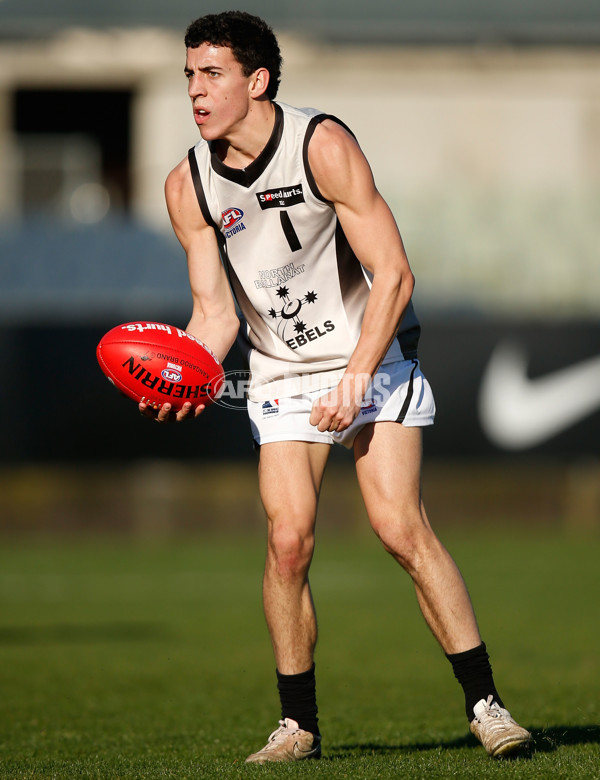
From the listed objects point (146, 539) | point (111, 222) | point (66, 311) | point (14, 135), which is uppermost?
point (14, 135)

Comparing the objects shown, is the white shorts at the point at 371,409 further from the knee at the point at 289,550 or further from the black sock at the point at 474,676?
the black sock at the point at 474,676

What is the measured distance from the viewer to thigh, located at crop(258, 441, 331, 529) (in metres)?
4.50

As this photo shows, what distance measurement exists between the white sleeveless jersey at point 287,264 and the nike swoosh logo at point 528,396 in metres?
8.93

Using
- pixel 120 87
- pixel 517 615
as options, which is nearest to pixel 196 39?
pixel 517 615

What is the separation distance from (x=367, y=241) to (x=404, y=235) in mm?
11705

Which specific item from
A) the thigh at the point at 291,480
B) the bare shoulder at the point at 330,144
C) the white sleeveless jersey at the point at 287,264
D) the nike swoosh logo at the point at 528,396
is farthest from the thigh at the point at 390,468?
the nike swoosh logo at the point at 528,396

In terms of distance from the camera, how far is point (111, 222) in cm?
1543

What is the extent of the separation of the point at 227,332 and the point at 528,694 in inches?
102

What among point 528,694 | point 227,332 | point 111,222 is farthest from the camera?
point 111,222

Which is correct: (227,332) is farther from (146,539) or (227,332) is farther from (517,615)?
(146,539)

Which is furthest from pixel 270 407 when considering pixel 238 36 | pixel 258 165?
pixel 238 36

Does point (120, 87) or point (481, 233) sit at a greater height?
point (120, 87)

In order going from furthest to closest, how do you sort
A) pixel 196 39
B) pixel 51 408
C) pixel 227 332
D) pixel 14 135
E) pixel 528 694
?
pixel 14 135 < pixel 51 408 < pixel 528 694 < pixel 227 332 < pixel 196 39

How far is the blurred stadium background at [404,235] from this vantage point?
13.5 m
